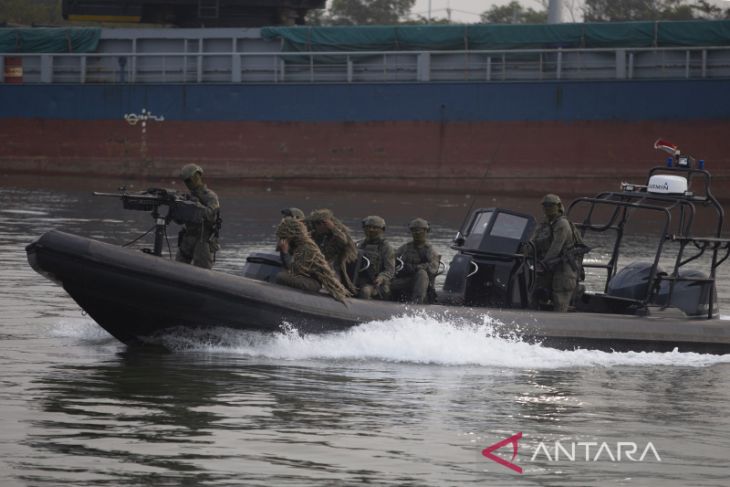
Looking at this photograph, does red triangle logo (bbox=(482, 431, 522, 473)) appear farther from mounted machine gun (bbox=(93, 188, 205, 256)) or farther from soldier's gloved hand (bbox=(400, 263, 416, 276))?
mounted machine gun (bbox=(93, 188, 205, 256))

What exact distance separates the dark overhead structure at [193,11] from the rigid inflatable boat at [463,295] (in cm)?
2906

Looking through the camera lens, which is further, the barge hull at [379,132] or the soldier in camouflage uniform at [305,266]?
the barge hull at [379,132]

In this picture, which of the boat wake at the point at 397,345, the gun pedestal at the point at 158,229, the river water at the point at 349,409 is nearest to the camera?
the river water at the point at 349,409

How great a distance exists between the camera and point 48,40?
3969 cm

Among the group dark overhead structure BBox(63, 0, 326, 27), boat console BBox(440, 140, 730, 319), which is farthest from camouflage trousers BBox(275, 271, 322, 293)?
dark overhead structure BBox(63, 0, 326, 27)

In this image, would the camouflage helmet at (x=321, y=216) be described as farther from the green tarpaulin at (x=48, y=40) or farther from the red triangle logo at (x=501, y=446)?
the green tarpaulin at (x=48, y=40)

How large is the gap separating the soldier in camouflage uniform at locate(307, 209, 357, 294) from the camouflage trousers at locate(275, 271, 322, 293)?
0.45m

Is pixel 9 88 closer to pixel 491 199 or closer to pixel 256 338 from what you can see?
pixel 491 199

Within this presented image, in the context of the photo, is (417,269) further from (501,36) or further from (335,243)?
(501,36)

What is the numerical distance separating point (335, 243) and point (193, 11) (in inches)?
1210

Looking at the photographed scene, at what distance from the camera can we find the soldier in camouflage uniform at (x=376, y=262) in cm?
1293

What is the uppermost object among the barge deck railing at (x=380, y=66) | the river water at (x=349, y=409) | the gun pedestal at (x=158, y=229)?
the barge deck railing at (x=380, y=66)

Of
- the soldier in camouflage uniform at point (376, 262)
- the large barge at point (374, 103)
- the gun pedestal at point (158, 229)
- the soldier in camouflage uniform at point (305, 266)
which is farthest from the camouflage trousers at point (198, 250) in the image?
the large barge at point (374, 103)

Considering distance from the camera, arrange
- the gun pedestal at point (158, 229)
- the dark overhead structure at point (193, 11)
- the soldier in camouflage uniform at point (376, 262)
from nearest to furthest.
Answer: the gun pedestal at point (158, 229) → the soldier in camouflage uniform at point (376, 262) → the dark overhead structure at point (193, 11)
